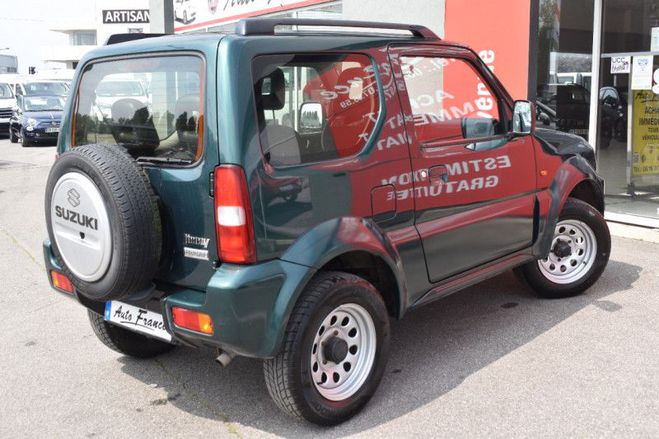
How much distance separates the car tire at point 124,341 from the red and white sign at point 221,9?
8218 mm

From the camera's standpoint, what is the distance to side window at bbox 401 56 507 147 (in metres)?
3.91

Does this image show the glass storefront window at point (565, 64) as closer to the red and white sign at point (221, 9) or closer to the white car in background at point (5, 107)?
the red and white sign at point (221, 9)

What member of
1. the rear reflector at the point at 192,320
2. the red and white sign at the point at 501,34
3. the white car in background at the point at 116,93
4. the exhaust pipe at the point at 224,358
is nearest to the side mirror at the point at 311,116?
the white car in background at the point at 116,93

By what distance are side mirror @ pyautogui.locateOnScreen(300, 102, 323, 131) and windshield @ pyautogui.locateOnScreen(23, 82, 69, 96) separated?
1880 cm

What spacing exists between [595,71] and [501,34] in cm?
118

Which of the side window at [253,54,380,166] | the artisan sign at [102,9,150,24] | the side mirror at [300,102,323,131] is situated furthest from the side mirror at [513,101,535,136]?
the artisan sign at [102,9,150,24]

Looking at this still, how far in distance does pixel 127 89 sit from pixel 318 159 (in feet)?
3.60

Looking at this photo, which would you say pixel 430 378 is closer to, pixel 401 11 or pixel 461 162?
pixel 461 162

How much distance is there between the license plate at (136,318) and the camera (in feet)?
10.4

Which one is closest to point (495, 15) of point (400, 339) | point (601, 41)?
point (601, 41)

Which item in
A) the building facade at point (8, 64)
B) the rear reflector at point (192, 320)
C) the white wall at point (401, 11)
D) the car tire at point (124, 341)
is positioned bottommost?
the car tire at point (124, 341)

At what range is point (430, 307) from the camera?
4883 millimetres

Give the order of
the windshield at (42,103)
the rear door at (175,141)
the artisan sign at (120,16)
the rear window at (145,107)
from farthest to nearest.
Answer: the artisan sign at (120,16), the windshield at (42,103), the rear window at (145,107), the rear door at (175,141)

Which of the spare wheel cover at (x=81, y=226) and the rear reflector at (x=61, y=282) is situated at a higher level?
the spare wheel cover at (x=81, y=226)
